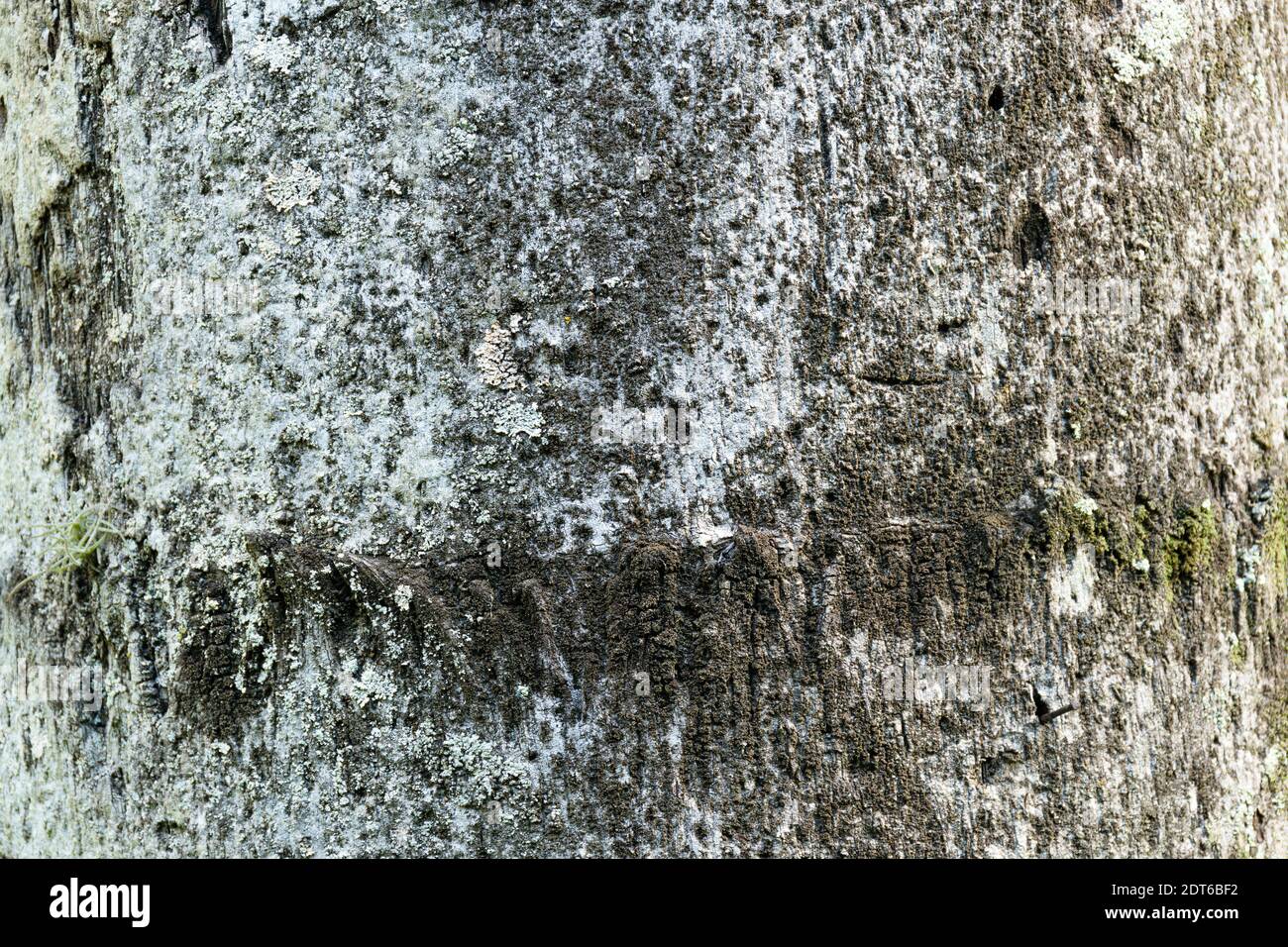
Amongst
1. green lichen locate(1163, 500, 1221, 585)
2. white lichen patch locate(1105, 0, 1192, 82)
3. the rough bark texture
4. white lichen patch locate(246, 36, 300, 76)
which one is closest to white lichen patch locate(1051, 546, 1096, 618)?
the rough bark texture

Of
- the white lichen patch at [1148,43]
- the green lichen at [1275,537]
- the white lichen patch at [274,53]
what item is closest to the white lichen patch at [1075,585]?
the green lichen at [1275,537]

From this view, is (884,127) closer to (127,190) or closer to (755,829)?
(755,829)

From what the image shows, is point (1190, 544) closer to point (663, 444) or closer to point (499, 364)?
point (663, 444)

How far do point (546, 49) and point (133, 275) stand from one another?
0.61 metres

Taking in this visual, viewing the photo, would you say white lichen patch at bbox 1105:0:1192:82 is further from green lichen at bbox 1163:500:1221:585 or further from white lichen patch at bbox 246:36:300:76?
white lichen patch at bbox 246:36:300:76

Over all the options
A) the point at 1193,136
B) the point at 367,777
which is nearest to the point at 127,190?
the point at 367,777

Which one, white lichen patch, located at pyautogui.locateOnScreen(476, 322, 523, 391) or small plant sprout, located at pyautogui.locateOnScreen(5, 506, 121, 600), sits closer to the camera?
white lichen patch, located at pyautogui.locateOnScreen(476, 322, 523, 391)

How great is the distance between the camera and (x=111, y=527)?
121 cm

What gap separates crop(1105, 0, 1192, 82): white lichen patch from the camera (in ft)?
3.85

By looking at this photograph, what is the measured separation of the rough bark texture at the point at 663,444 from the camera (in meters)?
1.06

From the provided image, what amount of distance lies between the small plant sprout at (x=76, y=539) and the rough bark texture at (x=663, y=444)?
8cm

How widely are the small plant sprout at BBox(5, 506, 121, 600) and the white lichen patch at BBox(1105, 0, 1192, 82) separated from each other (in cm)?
141

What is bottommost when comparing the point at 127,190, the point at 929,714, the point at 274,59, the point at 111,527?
the point at 929,714

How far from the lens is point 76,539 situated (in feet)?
4.07
